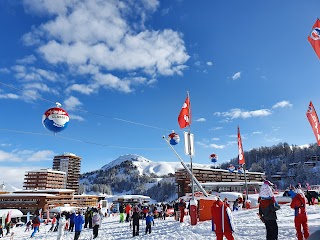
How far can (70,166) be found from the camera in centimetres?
18638

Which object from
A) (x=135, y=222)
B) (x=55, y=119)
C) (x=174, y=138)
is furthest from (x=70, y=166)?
(x=55, y=119)

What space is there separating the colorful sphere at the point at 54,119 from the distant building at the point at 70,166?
6940 inches

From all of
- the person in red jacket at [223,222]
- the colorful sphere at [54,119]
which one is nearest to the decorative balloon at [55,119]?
the colorful sphere at [54,119]

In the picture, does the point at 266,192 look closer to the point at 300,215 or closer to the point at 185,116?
the point at 300,215

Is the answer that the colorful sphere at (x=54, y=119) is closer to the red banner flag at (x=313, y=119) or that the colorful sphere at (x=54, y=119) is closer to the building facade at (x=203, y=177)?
the red banner flag at (x=313, y=119)

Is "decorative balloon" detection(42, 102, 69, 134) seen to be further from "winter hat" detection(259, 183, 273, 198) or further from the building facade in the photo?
the building facade

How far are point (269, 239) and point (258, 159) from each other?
190 m

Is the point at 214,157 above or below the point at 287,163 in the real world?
below

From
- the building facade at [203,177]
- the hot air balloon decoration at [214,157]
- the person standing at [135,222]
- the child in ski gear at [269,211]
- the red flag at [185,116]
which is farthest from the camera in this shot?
the building facade at [203,177]

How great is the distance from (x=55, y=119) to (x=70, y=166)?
184209 millimetres

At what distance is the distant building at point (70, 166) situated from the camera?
181 meters

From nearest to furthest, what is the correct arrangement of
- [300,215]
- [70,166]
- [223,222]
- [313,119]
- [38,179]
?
[223,222]
[300,215]
[313,119]
[38,179]
[70,166]

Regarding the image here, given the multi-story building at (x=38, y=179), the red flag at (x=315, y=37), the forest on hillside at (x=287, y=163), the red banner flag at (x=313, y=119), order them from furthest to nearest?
the multi-story building at (x=38, y=179) → the forest on hillside at (x=287, y=163) → the red banner flag at (x=313, y=119) → the red flag at (x=315, y=37)

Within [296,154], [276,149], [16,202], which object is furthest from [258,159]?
[16,202]
